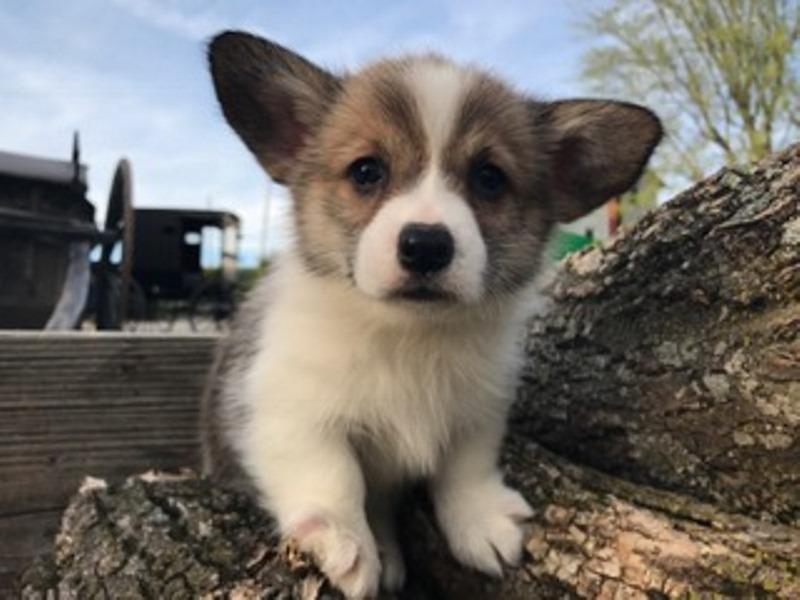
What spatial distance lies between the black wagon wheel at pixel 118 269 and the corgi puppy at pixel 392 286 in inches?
107

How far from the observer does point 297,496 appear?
2.13 meters

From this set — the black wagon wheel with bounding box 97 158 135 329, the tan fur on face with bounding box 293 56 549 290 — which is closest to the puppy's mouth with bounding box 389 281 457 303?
the tan fur on face with bounding box 293 56 549 290

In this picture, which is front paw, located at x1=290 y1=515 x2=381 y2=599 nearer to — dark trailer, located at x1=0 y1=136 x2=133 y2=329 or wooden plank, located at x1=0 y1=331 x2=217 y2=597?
wooden plank, located at x1=0 y1=331 x2=217 y2=597

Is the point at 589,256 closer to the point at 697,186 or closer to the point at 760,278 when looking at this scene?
the point at 697,186

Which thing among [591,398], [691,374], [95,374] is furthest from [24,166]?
[691,374]

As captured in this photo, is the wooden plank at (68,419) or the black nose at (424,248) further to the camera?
the wooden plank at (68,419)

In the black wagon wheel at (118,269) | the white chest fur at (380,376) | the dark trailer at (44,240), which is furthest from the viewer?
the black wagon wheel at (118,269)

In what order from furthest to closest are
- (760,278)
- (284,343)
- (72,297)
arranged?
1. (72,297)
2. (284,343)
3. (760,278)

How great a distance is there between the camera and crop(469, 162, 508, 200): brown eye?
2365mm

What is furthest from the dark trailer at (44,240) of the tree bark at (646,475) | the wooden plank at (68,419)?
the tree bark at (646,475)

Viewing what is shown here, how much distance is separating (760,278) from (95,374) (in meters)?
1.75

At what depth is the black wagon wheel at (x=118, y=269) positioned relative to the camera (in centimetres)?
522

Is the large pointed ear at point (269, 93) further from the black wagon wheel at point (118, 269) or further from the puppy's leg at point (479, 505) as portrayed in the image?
the black wagon wheel at point (118, 269)

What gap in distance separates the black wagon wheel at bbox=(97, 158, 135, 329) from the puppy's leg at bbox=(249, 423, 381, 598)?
3139mm
